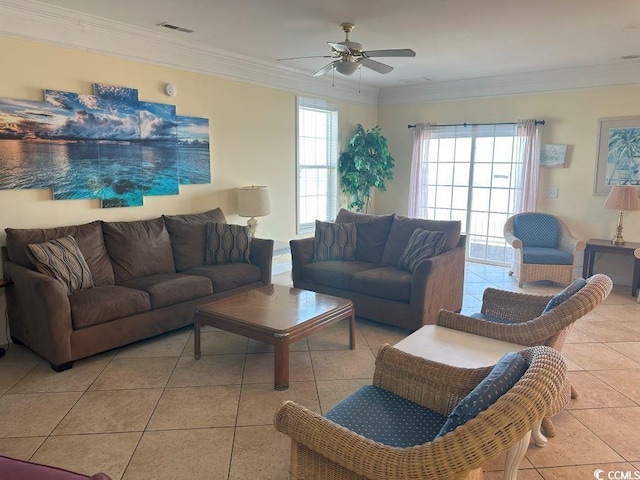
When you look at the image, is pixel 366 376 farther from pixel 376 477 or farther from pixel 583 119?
pixel 583 119

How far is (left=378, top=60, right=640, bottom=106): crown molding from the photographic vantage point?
5.29m

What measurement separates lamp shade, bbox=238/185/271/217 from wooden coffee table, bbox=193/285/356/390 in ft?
4.64

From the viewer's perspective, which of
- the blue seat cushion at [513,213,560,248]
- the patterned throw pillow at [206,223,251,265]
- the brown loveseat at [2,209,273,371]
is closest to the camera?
the brown loveseat at [2,209,273,371]

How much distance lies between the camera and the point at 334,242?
4.62 metres

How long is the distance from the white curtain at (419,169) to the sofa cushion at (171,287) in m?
4.11

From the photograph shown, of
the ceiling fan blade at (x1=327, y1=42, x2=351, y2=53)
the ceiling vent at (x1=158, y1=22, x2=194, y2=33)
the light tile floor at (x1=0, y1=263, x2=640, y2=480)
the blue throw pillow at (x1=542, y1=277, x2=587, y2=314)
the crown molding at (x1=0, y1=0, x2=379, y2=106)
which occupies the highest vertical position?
the ceiling vent at (x1=158, y1=22, x2=194, y2=33)

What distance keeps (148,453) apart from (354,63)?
3150 millimetres

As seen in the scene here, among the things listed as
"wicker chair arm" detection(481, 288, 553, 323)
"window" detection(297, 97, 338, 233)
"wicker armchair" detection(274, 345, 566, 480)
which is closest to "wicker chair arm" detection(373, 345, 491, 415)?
"wicker armchair" detection(274, 345, 566, 480)

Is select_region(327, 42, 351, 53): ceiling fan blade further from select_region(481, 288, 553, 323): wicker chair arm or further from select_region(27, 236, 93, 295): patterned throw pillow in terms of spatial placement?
select_region(27, 236, 93, 295): patterned throw pillow

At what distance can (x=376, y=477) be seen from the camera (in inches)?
52.6

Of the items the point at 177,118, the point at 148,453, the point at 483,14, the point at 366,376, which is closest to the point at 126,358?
the point at 148,453

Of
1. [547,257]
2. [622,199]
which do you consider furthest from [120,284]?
[622,199]

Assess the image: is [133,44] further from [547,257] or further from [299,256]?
[547,257]

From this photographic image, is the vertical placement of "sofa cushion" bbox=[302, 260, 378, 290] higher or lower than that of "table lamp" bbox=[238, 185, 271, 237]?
lower
